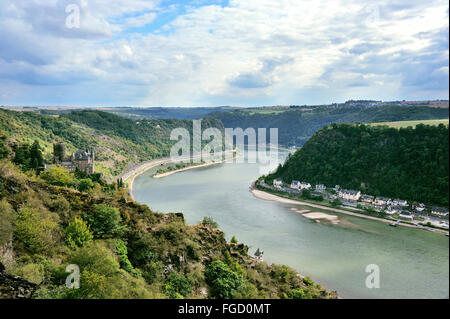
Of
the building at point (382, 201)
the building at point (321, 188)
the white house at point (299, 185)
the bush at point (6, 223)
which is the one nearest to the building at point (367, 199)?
the building at point (382, 201)

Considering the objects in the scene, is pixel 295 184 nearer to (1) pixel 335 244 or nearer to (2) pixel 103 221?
(1) pixel 335 244

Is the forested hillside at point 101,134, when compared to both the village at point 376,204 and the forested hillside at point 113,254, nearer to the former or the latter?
the forested hillside at point 113,254

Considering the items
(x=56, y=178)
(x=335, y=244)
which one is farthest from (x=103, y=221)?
(x=335, y=244)

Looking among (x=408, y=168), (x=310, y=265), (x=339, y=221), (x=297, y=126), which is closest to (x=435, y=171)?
(x=408, y=168)

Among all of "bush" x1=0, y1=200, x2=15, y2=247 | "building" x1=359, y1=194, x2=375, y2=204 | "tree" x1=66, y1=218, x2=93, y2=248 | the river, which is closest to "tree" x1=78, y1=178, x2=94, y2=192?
"tree" x1=66, y1=218, x2=93, y2=248

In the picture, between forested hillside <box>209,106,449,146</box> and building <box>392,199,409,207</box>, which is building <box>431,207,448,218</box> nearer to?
building <box>392,199,409,207</box>

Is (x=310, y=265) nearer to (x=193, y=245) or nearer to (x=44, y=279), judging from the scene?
(x=193, y=245)
